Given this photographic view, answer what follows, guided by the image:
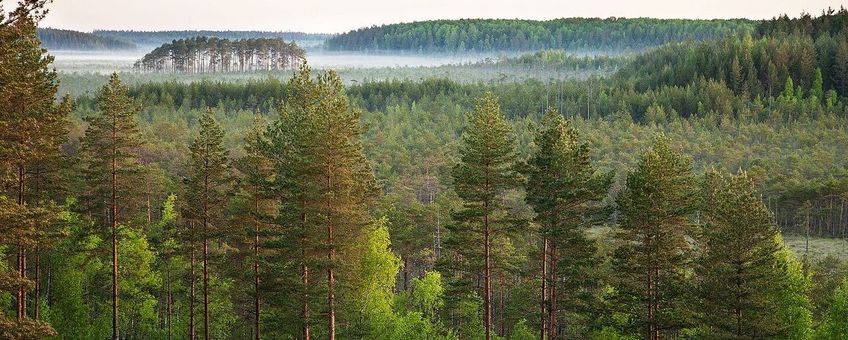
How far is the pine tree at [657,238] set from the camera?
37719 millimetres

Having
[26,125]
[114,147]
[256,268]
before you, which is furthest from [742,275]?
[114,147]

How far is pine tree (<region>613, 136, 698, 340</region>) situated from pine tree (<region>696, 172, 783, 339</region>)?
3.75ft

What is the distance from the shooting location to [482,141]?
41.2 meters

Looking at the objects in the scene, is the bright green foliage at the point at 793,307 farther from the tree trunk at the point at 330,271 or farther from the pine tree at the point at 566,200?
the tree trunk at the point at 330,271

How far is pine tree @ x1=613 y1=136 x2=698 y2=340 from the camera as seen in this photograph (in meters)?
37.7

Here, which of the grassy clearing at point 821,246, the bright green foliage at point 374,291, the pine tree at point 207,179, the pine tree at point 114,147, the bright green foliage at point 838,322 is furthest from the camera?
the grassy clearing at point 821,246

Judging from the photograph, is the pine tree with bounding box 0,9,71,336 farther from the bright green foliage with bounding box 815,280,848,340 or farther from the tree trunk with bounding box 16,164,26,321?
the bright green foliage with bounding box 815,280,848,340

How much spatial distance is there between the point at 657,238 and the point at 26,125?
23.4 meters

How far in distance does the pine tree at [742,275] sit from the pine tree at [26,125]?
24514mm

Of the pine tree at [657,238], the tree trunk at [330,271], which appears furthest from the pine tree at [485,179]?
the tree trunk at [330,271]

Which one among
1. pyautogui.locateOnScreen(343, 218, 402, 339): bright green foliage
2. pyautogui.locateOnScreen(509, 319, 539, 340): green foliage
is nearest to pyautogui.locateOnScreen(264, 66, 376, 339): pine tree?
pyautogui.locateOnScreen(343, 218, 402, 339): bright green foliage

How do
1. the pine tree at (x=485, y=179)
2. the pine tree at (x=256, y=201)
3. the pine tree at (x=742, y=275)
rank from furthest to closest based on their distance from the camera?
the pine tree at (x=256, y=201) → the pine tree at (x=485, y=179) → the pine tree at (x=742, y=275)

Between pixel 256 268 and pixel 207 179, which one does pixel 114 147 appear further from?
pixel 256 268

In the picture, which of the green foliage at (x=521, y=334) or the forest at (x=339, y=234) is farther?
the green foliage at (x=521, y=334)
